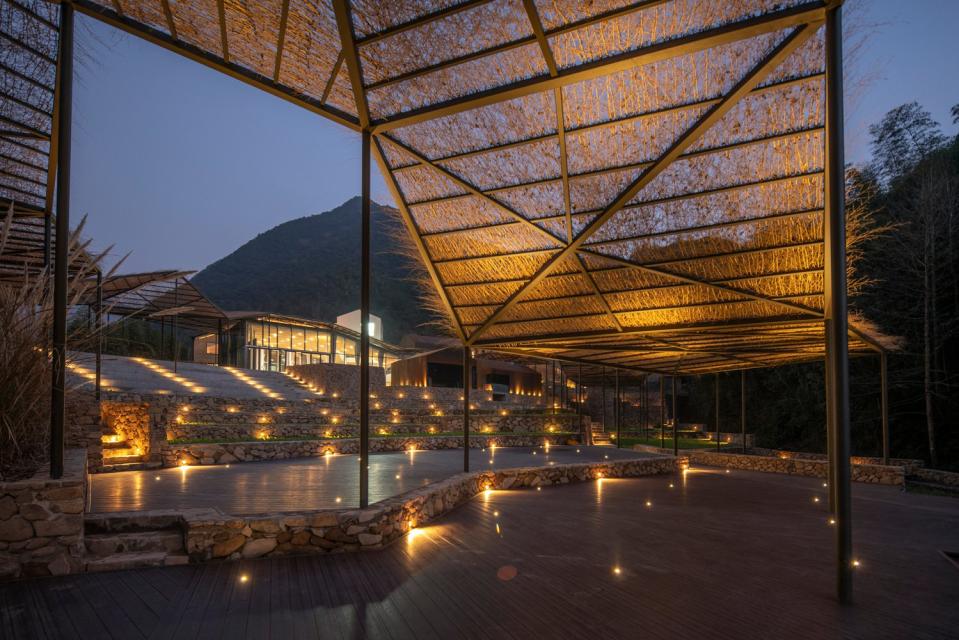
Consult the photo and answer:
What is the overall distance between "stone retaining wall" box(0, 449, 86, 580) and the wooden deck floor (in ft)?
0.52

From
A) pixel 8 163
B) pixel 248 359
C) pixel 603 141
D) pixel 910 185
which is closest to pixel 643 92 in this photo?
pixel 603 141

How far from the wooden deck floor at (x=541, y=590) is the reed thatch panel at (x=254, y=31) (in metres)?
4.57

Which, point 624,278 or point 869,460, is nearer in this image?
point 624,278

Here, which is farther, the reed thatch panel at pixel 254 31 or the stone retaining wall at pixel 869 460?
the stone retaining wall at pixel 869 460

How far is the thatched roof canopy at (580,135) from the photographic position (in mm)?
4484

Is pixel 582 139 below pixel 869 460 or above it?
above

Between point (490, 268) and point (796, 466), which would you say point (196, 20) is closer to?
point (490, 268)

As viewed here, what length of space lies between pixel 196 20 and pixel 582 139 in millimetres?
3764

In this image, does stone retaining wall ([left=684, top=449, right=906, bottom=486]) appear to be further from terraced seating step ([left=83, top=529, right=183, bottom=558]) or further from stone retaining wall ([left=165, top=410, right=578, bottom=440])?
terraced seating step ([left=83, top=529, right=183, bottom=558])

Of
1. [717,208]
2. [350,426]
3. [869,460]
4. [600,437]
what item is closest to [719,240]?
[717,208]

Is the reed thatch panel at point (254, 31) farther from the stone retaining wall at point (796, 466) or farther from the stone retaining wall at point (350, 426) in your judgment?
the stone retaining wall at point (796, 466)

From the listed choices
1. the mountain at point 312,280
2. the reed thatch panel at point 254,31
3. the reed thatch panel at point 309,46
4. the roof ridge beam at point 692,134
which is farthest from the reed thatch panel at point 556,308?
the mountain at point 312,280

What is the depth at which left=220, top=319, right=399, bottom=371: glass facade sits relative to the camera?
2466 centimetres

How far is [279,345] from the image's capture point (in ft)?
84.6
